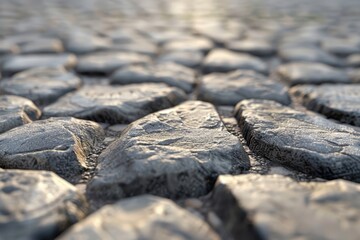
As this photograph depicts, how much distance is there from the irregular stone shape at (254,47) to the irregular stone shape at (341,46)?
396mm

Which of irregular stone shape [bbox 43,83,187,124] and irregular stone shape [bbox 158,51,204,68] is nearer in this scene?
irregular stone shape [bbox 43,83,187,124]

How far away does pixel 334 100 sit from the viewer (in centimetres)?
141

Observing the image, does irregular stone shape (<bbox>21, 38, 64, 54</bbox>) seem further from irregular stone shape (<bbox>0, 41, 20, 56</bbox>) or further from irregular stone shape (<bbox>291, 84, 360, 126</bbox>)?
irregular stone shape (<bbox>291, 84, 360, 126</bbox>)

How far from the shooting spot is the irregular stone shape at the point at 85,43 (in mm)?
2396

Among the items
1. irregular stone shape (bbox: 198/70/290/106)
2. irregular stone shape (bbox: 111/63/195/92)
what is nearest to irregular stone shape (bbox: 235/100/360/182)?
irregular stone shape (bbox: 198/70/290/106)

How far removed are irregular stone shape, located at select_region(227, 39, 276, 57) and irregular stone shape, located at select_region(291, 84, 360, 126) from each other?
801mm

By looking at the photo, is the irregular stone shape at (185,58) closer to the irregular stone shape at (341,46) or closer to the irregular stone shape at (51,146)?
the irregular stone shape at (341,46)

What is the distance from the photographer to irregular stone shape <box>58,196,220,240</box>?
25.6 inches

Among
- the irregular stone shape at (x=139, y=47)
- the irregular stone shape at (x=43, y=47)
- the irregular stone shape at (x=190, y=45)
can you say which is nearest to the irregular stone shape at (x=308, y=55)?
the irregular stone shape at (x=190, y=45)

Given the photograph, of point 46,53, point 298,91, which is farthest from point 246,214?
point 46,53

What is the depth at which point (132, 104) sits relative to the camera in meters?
1.35

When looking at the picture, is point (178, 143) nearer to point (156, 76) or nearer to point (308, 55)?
point (156, 76)

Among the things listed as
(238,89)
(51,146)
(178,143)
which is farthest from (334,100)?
(51,146)

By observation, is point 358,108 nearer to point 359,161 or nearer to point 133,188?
point 359,161
